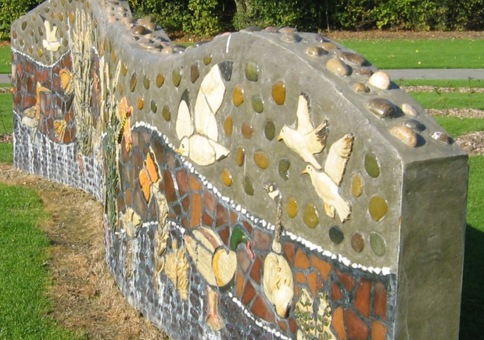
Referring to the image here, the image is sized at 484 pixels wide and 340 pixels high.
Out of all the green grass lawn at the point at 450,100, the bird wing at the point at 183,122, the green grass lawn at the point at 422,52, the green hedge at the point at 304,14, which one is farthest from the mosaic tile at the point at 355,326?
the green hedge at the point at 304,14

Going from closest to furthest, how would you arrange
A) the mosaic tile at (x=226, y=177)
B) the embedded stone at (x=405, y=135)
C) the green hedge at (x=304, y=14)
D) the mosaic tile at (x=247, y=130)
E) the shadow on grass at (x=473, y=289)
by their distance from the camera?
the embedded stone at (x=405, y=135)
the mosaic tile at (x=247, y=130)
the mosaic tile at (x=226, y=177)
the shadow on grass at (x=473, y=289)
the green hedge at (x=304, y=14)

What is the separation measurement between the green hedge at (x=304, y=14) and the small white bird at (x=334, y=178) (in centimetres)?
2444

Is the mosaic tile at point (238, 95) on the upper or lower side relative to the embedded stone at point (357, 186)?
upper

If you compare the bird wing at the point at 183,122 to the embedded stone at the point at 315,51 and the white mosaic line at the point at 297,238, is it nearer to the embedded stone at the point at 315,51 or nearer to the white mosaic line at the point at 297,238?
the white mosaic line at the point at 297,238

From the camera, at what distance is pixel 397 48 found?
948 inches

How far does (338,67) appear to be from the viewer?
147 inches

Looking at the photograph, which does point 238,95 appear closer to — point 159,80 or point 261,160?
point 261,160

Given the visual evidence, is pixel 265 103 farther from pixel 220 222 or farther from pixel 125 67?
pixel 125 67

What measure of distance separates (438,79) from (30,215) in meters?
10.6

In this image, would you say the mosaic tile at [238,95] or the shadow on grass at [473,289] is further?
the shadow on grass at [473,289]

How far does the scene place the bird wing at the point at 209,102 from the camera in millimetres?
4605

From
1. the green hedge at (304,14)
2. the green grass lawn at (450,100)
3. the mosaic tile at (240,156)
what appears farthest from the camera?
the green hedge at (304,14)

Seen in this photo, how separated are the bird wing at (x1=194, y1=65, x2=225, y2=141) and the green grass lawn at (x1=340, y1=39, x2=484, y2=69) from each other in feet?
48.3

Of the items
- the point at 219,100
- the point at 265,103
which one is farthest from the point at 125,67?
the point at 265,103
